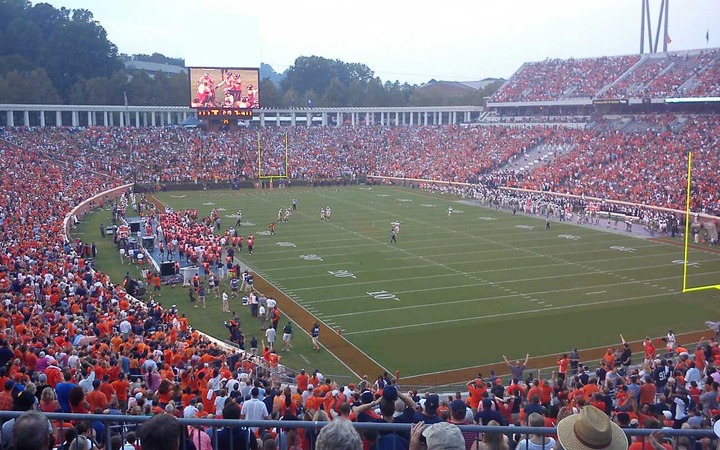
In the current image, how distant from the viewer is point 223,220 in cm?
3703

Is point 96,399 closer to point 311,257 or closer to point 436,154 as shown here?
point 311,257

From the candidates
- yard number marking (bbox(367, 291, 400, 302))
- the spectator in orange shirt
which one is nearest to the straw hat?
the spectator in orange shirt

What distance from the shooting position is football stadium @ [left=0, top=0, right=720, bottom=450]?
764 cm

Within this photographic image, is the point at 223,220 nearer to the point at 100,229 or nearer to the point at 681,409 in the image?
the point at 100,229

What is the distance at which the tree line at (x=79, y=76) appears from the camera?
7350 centimetres

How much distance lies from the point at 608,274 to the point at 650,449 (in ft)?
69.8

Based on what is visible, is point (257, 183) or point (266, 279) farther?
point (257, 183)

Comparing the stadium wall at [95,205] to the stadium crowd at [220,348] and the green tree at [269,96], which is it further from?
the green tree at [269,96]

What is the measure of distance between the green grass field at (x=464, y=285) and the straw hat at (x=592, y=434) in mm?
12121

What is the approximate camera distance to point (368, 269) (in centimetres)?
2598

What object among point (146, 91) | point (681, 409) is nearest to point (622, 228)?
point (681, 409)

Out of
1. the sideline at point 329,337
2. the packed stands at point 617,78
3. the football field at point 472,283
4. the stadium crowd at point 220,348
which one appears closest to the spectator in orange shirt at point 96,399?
the stadium crowd at point 220,348

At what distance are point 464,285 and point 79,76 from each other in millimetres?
69087

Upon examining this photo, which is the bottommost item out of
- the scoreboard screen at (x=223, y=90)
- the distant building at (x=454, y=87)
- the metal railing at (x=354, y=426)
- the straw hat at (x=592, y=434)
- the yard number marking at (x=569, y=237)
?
the yard number marking at (x=569, y=237)
